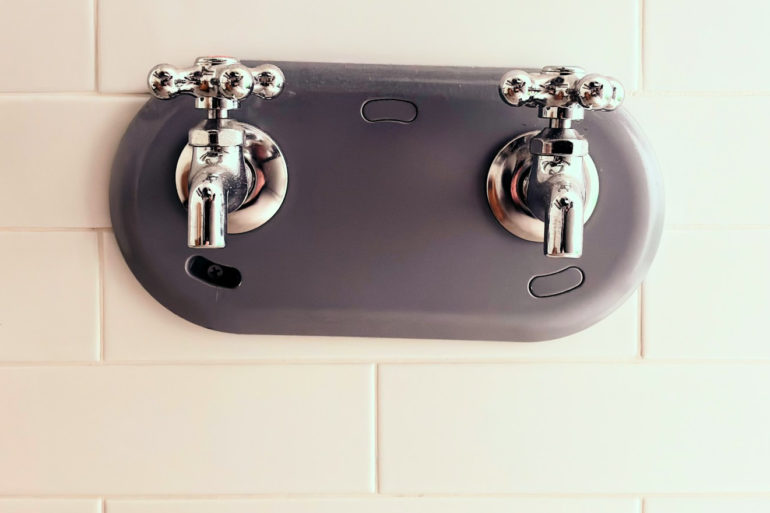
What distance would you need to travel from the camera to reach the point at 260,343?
2.03 feet

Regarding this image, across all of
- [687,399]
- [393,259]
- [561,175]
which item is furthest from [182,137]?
[687,399]

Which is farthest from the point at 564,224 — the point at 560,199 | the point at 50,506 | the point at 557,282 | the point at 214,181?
the point at 50,506

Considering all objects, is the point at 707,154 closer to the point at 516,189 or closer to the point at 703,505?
the point at 516,189

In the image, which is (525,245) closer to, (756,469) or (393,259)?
(393,259)

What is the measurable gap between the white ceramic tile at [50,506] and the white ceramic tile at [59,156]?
232 millimetres

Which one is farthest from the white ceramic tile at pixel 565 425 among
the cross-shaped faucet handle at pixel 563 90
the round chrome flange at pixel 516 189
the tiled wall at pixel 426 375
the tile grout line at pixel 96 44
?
the tile grout line at pixel 96 44

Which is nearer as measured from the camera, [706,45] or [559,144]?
[559,144]

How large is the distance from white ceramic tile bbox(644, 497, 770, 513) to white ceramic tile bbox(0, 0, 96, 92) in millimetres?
587

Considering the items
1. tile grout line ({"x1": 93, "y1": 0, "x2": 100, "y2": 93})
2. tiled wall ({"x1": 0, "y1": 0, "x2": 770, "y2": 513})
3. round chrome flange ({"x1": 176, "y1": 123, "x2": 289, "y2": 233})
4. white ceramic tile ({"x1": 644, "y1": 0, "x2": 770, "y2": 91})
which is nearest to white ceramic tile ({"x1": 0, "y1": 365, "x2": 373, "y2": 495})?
tiled wall ({"x1": 0, "y1": 0, "x2": 770, "y2": 513})

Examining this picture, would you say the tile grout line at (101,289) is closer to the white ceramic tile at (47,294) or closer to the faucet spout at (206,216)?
the white ceramic tile at (47,294)

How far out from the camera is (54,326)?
0.62m

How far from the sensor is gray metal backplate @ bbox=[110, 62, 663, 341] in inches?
22.9

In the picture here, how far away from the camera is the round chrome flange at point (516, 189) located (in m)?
0.57

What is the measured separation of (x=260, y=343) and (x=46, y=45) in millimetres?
297
